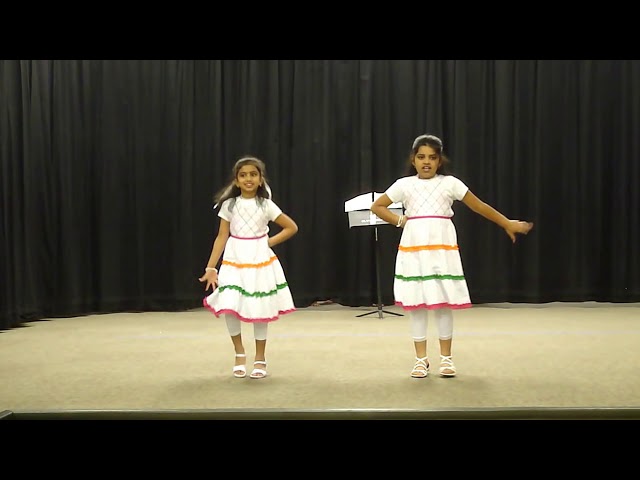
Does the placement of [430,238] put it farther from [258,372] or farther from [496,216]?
[258,372]

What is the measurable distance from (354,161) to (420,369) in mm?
3462

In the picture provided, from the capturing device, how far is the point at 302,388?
3209 millimetres

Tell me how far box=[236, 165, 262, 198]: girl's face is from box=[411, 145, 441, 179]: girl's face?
0.79m

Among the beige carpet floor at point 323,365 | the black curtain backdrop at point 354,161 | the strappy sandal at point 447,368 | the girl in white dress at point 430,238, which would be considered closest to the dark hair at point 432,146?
the girl in white dress at point 430,238

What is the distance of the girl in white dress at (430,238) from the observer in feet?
11.0

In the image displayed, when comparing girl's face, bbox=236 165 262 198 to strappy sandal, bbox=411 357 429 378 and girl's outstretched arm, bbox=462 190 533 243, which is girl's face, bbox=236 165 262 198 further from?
strappy sandal, bbox=411 357 429 378

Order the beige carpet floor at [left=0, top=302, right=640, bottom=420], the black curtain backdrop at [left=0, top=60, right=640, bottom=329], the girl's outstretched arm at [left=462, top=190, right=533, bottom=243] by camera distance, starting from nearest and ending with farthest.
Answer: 1. the beige carpet floor at [left=0, top=302, right=640, bottom=420]
2. the girl's outstretched arm at [left=462, top=190, right=533, bottom=243]
3. the black curtain backdrop at [left=0, top=60, right=640, bottom=329]

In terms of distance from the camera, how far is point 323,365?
148 inches

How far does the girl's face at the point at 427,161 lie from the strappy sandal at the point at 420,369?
2.96 feet

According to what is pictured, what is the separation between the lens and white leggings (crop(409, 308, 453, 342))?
3430mm

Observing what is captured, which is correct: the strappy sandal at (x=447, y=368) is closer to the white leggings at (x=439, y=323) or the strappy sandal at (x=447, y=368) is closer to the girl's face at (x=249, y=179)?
the white leggings at (x=439, y=323)

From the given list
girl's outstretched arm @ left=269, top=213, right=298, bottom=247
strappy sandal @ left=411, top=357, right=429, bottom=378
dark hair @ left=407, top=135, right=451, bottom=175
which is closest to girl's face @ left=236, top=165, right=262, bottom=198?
girl's outstretched arm @ left=269, top=213, right=298, bottom=247
